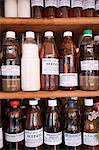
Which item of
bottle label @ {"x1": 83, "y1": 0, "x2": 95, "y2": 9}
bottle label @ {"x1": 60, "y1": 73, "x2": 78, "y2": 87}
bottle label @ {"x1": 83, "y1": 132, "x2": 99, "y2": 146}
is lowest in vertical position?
bottle label @ {"x1": 83, "y1": 132, "x2": 99, "y2": 146}

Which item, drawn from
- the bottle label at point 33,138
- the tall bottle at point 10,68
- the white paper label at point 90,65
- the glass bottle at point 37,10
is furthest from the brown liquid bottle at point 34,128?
the glass bottle at point 37,10

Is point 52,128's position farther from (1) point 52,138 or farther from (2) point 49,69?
(2) point 49,69

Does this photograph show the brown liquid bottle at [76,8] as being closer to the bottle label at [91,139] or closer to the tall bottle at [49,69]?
the tall bottle at [49,69]

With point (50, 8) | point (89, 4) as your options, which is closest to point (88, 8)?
point (89, 4)

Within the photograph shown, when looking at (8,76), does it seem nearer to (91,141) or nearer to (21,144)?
(21,144)

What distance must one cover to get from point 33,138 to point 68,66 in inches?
11.4

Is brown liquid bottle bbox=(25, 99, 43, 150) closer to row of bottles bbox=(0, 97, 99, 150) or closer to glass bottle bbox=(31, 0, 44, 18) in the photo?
row of bottles bbox=(0, 97, 99, 150)

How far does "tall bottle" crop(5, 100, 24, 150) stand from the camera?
734mm

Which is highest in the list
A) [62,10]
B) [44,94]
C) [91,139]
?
[62,10]

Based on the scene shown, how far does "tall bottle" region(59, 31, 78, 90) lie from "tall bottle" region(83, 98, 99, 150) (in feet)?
0.36

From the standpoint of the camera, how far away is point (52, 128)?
750 mm

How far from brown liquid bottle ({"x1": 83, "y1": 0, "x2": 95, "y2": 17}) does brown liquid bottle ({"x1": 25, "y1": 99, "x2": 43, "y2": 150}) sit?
0.39 m

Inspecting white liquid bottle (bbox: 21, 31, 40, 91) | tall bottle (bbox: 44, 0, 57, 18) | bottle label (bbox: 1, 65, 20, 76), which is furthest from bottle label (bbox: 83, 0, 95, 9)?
bottle label (bbox: 1, 65, 20, 76)

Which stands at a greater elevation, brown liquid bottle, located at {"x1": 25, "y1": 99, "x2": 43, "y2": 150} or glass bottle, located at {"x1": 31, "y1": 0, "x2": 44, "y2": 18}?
glass bottle, located at {"x1": 31, "y1": 0, "x2": 44, "y2": 18}
